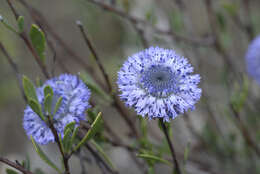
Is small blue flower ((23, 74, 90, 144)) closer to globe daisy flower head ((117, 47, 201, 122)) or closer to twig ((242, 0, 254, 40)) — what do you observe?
globe daisy flower head ((117, 47, 201, 122))

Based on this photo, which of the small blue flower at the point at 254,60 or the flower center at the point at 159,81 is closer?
the flower center at the point at 159,81

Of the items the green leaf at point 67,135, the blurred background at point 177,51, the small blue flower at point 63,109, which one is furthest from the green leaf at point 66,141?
the blurred background at point 177,51

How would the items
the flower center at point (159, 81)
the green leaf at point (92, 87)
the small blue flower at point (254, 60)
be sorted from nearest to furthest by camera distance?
1. the flower center at point (159, 81)
2. the green leaf at point (92, 87)
3. the small blue flower at point (254, 60)

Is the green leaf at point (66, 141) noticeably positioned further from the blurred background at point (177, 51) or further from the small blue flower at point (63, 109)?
the blurred background at point (177, 51)

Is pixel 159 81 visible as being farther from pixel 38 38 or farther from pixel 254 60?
pixel 254 60

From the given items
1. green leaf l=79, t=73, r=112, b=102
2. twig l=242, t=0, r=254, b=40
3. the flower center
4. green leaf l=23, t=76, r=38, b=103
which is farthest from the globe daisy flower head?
twig l=242, t=0, r=254, b=40

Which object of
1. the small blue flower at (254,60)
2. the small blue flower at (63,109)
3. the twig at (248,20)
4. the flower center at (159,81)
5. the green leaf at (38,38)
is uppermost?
the twig at (248,20)

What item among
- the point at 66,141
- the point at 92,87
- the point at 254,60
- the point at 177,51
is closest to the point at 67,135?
the point at 66,141
